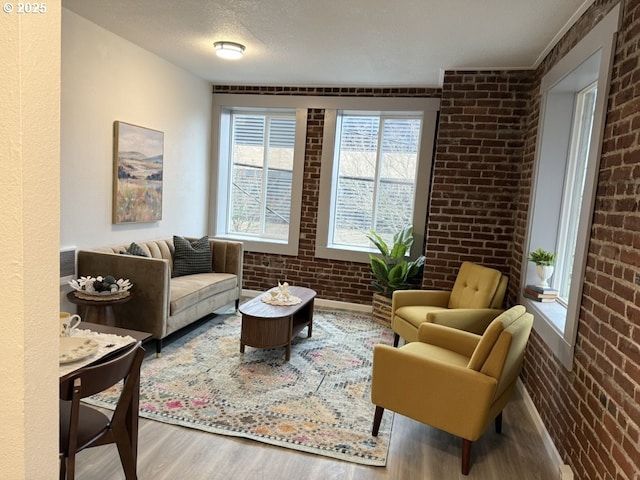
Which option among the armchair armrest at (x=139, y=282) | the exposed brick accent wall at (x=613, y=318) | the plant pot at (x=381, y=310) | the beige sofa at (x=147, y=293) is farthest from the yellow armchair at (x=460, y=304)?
the armchair armrest at (x=139, y=282)

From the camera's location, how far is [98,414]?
1810 millimetres

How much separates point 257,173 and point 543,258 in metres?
3.66

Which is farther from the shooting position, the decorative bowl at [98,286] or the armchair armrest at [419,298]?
the armchair armrest at [419,298]

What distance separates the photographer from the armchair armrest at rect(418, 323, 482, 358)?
8.95 ft

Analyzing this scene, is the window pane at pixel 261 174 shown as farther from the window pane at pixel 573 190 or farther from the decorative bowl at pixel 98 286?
the window pane at pixel 573 190

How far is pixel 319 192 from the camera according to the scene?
5.20 m

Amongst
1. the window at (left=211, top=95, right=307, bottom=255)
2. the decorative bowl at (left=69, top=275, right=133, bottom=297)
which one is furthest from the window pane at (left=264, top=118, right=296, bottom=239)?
the decorative bowl at (left=69, top=275, right=133, bottom=297)

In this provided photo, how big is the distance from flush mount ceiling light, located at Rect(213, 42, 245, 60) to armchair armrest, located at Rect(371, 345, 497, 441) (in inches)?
113

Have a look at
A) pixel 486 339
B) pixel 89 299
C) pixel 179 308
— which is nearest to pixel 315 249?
pixel 179 308

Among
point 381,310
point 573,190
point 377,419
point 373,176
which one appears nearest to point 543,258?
point 573,190

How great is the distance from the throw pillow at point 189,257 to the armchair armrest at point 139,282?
3.13 feet

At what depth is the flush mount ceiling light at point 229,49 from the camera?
3691 millimetres

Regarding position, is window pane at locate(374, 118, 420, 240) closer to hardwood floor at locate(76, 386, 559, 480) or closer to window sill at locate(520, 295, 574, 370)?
window sill at locate(520, 295, 574, 370)

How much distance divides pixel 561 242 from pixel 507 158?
1.07m
